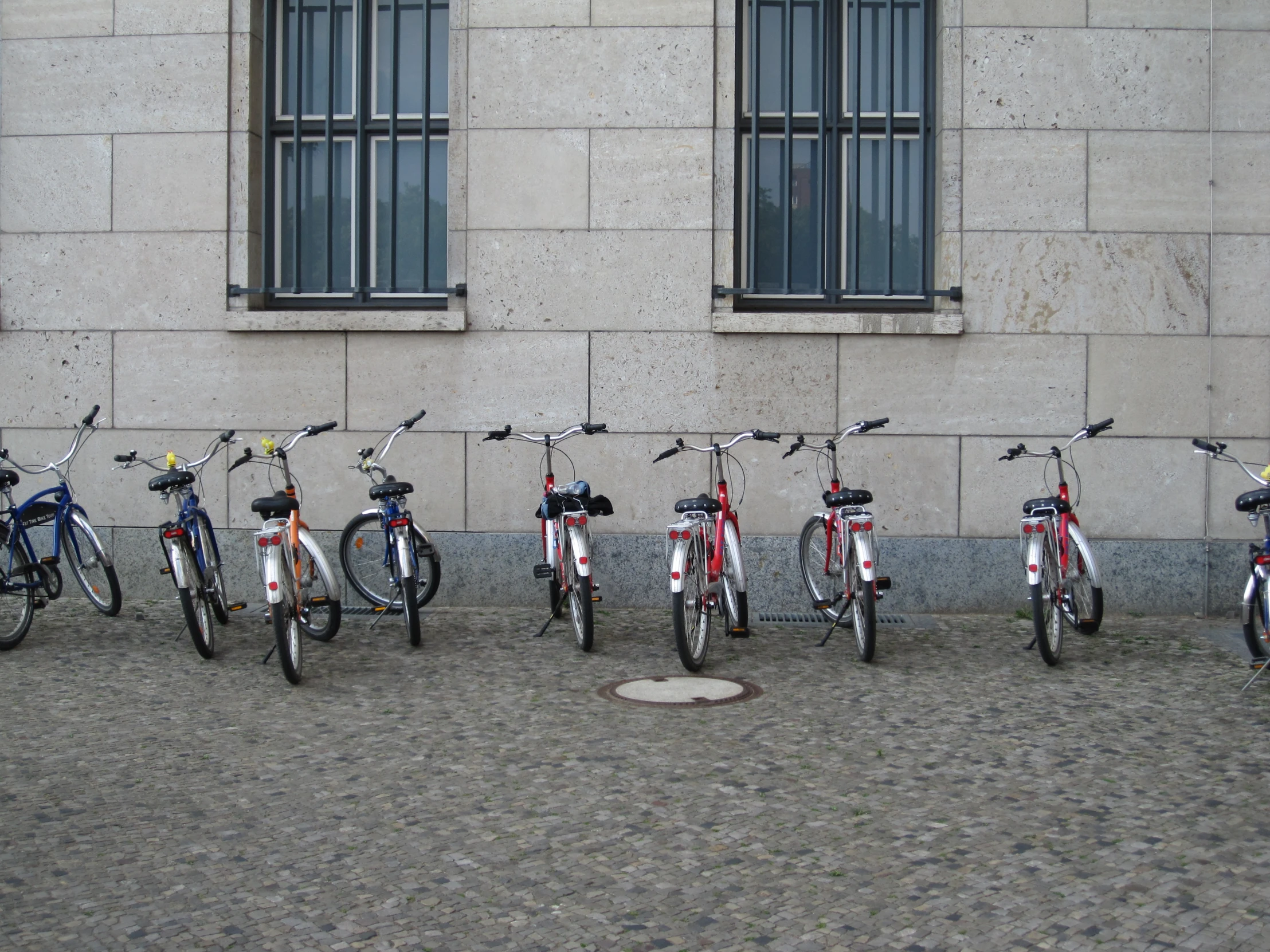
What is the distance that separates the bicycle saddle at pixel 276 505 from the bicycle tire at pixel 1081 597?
436cm

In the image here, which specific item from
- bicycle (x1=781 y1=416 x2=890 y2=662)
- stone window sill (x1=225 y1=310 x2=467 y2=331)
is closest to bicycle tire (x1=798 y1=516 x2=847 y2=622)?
bicycle (x1=781 y1=416 x2=890 y2=662)

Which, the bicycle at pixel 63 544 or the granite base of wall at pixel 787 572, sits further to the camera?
the granite base of wall at pixel 787 572

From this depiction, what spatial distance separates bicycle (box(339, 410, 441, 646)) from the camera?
25.2 feet

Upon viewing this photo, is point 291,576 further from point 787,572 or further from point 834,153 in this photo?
point 834,153

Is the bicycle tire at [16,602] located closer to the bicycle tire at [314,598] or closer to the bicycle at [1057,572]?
the bicycle tire at [314,598]

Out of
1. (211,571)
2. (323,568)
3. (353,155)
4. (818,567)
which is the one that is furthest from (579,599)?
(353,155)

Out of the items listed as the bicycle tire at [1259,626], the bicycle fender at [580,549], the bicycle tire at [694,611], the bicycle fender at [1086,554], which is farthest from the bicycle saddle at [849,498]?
the bicycle tire at [1259,626]

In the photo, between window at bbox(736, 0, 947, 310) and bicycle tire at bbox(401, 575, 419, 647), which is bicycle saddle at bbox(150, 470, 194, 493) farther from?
window at bbox(736, 0, 947, 310)

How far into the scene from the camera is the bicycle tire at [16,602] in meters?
7.62

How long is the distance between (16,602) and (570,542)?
3.34m

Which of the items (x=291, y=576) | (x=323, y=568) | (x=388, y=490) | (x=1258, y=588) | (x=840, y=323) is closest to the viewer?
(x=1258, y=588)

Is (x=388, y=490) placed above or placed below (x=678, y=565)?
above

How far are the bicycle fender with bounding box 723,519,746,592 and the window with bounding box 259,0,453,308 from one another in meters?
3.14

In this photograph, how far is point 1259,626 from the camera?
21.7ft
